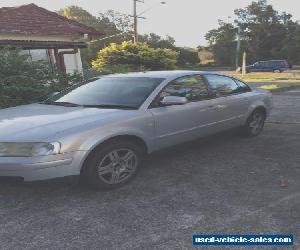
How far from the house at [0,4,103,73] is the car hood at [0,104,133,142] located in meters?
9.02

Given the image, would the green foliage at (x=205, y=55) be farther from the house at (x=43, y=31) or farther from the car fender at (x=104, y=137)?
the car fender at (x=104, y=137)

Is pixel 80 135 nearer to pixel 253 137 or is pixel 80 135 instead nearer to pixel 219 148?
pixel 219 148

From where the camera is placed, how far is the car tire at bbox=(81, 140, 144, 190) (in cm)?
438

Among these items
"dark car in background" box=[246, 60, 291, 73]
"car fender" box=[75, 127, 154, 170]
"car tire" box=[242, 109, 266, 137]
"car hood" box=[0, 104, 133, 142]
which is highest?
"car hood" box=[0, 104, 133, 142]

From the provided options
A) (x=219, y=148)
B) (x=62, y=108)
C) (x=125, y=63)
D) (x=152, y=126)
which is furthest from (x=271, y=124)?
(x=125, y=63)

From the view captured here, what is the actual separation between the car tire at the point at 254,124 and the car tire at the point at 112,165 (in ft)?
9.07

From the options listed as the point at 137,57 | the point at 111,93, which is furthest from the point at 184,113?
the point at 137,57

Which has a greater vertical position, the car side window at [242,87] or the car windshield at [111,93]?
the car windshield at [111,93]

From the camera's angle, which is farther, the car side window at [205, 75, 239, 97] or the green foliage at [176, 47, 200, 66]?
the green foliage at [176, 47, 200, 66]

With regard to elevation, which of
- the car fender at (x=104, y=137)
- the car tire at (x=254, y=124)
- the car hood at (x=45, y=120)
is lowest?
the car tire at (x=254, y=124)

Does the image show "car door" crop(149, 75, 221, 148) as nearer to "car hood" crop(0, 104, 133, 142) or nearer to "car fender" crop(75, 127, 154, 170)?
"car fender" crop(75, 127, 154, 170)

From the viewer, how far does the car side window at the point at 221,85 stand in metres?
6.14

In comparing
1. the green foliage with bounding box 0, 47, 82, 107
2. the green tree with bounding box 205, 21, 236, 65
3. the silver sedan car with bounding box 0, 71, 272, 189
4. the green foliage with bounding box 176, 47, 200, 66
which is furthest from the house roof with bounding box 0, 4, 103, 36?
the green tree with bounding box 205, 21, 236, 65

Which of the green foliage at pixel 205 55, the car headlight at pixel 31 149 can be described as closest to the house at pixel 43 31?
the car headlight at pixel 31 149
